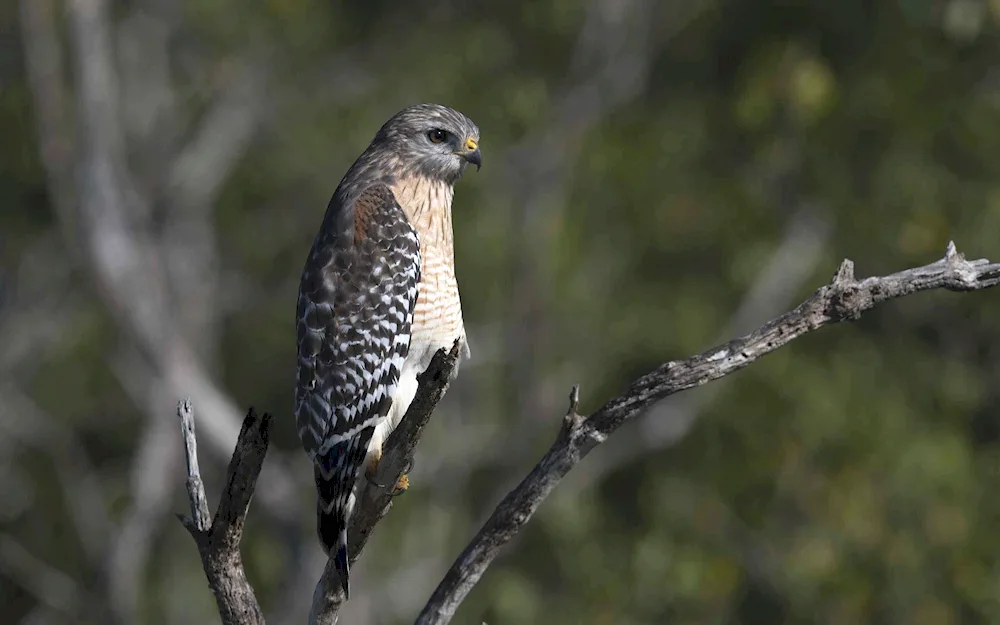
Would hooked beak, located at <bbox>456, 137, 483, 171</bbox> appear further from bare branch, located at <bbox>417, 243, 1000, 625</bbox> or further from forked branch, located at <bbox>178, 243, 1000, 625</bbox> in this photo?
bare branch, located at <bbox>417, 243, 1000, 625</bbox>

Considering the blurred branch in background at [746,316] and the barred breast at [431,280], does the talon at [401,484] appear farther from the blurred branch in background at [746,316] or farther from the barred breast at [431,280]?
the blurred branch in background at [746,316]

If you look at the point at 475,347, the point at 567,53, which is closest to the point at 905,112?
the point at 567,53

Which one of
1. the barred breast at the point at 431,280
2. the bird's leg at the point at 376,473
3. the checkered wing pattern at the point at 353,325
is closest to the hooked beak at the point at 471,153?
Result: the barred breast at the point at 431,280

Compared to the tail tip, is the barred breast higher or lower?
higher

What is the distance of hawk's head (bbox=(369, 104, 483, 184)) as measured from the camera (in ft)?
18.0

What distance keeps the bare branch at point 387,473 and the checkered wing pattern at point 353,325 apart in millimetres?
157

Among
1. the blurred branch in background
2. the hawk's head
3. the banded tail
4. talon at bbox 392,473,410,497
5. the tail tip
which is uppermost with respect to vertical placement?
the blurred branch in background

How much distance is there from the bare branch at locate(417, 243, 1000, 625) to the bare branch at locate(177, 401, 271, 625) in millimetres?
735

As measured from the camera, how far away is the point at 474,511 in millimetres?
13180

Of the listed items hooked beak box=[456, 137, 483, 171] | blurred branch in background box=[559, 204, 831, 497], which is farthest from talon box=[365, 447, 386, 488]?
blurred branch in background box=[559, 204, 831, 497]

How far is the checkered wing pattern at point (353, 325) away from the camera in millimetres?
4727

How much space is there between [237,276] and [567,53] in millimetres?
4606

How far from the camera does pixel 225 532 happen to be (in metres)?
3.91

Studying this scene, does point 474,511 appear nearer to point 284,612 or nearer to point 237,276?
point 284,612
